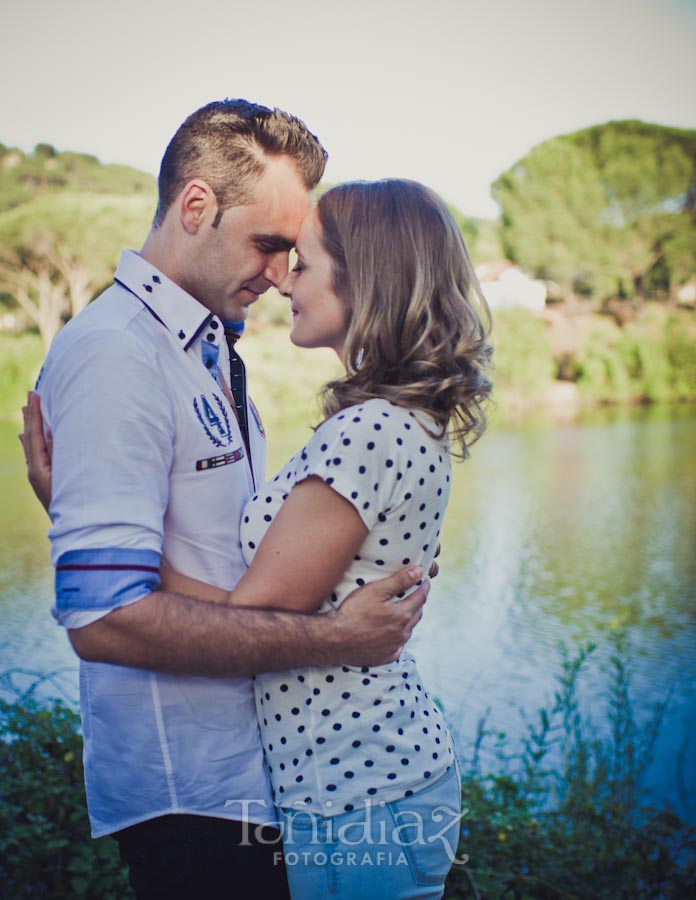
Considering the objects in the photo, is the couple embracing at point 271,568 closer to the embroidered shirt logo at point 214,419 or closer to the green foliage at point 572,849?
the embroidered shirt logo at point 214,419

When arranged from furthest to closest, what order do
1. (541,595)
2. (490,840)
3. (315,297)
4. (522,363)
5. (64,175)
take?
(64,175) < (522,363) < (541,595) < (490,840) < (315,297)

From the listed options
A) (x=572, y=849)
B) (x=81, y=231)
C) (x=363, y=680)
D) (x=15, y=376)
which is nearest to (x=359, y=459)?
(x=363, y=680)

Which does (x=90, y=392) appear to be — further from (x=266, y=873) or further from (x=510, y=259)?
(x=510, y=259)

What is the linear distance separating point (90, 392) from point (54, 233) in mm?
25981

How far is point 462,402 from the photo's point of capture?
1.49 metres

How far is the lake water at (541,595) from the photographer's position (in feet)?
15.8

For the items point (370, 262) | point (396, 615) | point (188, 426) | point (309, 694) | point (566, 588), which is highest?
point (370, 262)

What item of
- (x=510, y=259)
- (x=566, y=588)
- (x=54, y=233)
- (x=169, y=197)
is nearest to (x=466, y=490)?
(x=566, y=588)

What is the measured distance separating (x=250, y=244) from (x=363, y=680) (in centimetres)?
86

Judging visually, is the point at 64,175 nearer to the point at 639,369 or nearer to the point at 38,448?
the point at 639,369

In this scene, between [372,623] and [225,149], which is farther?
[225,149]

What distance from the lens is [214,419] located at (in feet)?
4.84

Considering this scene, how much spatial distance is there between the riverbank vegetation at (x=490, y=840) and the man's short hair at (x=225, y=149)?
1661mm

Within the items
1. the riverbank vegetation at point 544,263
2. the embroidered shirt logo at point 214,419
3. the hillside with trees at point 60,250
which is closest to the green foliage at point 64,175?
the riverbank vegetation at point 544,263
